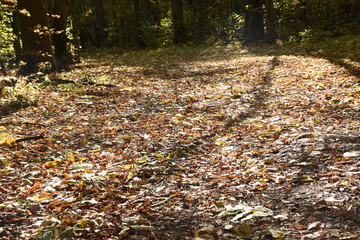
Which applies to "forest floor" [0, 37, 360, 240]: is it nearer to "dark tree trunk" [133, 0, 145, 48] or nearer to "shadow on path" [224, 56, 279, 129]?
"shadow on path" [224, 56, 279, 129]

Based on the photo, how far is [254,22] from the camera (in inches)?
862

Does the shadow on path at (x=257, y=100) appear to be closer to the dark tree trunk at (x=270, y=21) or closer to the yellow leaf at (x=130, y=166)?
the yellow leaf at (x=130, y=166)

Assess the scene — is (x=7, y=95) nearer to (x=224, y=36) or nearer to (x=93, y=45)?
(x=224, y=36)

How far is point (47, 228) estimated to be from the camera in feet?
10.4

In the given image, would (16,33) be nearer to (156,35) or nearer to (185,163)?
(156,35)

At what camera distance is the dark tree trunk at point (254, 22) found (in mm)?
21844

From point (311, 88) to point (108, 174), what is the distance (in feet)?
18.7

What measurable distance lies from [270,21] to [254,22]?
2.94 m

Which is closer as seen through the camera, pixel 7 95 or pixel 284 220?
pixel 284 220

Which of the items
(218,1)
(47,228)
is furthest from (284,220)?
(218,1)

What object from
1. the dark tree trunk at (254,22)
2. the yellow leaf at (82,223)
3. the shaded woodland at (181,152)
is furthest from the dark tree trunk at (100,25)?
the yellow leaf at (82,223)

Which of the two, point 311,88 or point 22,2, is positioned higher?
point 22,2

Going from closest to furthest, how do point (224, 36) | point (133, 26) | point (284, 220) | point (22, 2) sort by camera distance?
point (284, 220)
point (22, 2)
point (224, 36)
point (133, 26)

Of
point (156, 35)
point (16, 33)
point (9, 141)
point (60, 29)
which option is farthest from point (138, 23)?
point (9, 141)
